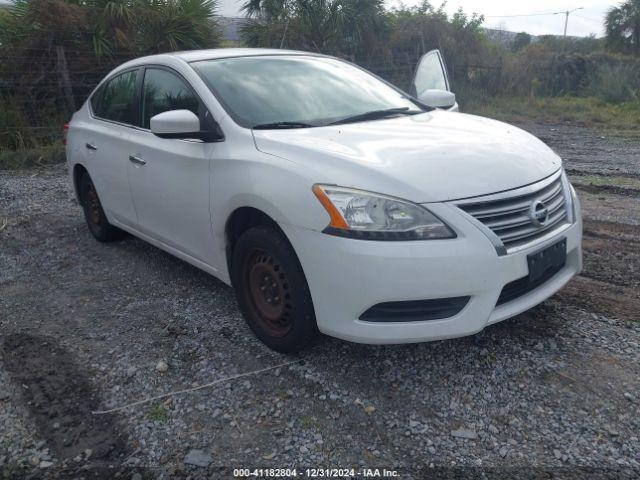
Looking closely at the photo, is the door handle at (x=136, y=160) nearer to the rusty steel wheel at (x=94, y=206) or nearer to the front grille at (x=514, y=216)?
the rusty steel wheel at (x=94, y=206)

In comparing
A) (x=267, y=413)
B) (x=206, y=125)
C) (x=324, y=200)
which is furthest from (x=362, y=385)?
(x=206, y=125)

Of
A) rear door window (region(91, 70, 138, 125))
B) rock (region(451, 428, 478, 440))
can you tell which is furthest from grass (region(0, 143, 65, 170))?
rock (region(451, 428, 478, 440))

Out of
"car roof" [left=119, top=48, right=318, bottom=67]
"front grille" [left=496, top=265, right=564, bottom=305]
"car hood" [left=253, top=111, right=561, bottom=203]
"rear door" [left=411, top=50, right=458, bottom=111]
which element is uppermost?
"car roof" [left=119, top=48, right=318, bottom=67]

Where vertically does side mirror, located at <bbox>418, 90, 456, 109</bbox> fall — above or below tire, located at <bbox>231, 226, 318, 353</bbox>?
above

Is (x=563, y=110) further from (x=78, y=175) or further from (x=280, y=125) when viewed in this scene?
(x=280, y=125)

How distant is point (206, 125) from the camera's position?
3.59 metres

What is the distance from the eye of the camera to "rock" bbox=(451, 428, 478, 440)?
8.45ft

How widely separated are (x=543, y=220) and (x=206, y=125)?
6.57ft

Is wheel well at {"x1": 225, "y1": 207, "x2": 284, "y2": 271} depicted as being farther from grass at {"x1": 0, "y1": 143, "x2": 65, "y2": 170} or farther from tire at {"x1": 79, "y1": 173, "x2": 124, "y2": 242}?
grass at {"x1": 0, "y1": 143, "x2": 65, "y2": 170}

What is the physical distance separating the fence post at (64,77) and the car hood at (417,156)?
854 cm

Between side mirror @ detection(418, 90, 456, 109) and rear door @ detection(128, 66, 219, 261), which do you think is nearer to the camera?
rear door @ detection(128, 66, 219, 261)

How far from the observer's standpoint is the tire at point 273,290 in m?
2.97

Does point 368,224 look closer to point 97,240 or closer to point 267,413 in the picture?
point 267,413

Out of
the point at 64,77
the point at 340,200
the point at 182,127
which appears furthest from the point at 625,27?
the point at 340,200
